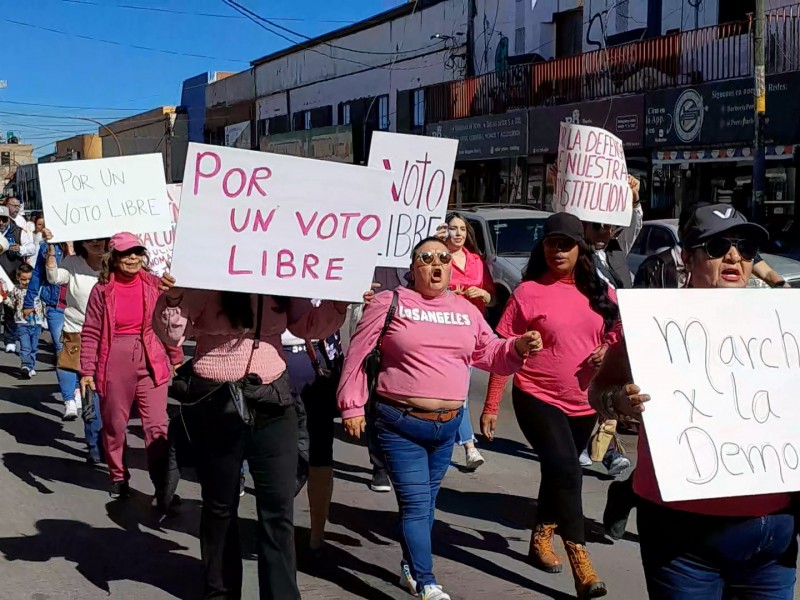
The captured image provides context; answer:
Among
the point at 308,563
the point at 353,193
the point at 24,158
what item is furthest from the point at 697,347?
the point at 24,158

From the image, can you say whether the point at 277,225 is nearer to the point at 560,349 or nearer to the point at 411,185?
the point at 560,349

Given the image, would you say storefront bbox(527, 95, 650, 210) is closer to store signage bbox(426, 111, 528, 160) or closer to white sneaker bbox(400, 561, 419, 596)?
store signage bbox(426, 111, 528, 160)

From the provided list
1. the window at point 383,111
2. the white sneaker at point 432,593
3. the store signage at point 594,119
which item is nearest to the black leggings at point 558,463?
the white sneaker at point 432,593

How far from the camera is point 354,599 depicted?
16.5ft

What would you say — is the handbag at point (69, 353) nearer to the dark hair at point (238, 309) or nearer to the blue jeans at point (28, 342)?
the blue jeans at point (28, 342)

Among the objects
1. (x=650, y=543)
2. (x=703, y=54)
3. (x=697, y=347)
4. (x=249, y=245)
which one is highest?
(x=703, y=54)

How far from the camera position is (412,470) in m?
4.82

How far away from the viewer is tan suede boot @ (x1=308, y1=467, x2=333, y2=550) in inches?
223

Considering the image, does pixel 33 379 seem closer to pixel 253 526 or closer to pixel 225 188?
pixel 253 526

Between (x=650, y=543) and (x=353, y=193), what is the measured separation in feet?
6.09

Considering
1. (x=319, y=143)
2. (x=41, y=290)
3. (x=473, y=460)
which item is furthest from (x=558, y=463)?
(x=319, y=143)

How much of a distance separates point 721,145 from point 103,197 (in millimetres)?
14168

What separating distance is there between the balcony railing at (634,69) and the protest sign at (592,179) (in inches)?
465

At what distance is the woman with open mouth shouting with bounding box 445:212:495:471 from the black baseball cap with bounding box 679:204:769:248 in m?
4.07
